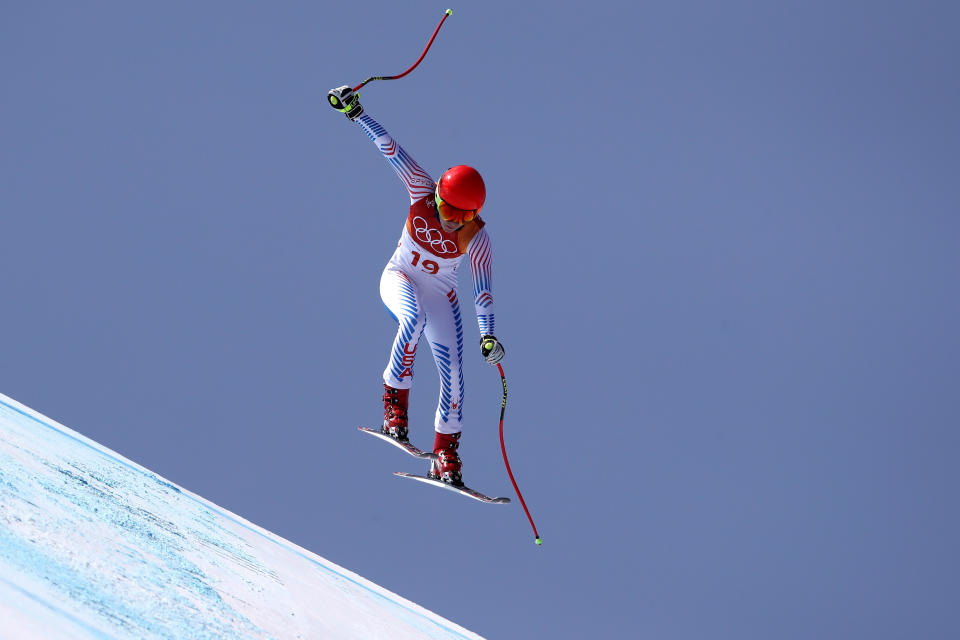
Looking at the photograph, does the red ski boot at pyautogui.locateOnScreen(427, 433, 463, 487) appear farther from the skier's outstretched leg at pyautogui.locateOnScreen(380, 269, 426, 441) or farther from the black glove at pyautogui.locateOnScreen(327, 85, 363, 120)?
the black glove at pyautogui.locateOnScreen(327, 85, 363, 120)

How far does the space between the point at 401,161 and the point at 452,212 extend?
0.48 meters

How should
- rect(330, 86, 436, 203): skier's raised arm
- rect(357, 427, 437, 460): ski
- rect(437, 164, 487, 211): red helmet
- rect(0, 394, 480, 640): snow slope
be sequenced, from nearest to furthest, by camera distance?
rect(0, 394, 480, 640): snow slope
rect(437, 164, 487, 211): red helmet
rect(330, 86, 436, 203): skier's raised arm
rect(357, 427, 437, 460): ski

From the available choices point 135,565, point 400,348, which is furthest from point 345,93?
point 135,565

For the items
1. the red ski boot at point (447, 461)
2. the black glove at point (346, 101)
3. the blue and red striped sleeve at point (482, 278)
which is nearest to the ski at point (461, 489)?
the red ski boot at point (447, 461)

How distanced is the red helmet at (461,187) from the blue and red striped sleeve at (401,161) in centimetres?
24

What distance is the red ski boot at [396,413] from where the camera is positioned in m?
6.74

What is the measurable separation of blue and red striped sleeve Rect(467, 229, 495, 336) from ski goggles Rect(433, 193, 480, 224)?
22 cm

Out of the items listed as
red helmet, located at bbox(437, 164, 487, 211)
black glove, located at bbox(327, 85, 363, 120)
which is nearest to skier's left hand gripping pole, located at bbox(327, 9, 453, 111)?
black glove, located at bbox(327, 85, 363, 120)

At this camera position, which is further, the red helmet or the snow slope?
the red helmet

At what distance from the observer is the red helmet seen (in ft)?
20.8

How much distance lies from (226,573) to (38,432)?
1.92m

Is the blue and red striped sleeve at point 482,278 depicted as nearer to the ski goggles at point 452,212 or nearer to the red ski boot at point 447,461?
the ski goggles at point 452,212

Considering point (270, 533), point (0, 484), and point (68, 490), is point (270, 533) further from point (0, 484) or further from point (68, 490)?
point (0, 484)

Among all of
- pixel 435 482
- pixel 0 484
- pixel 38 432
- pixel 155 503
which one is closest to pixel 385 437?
pixel 435 482
